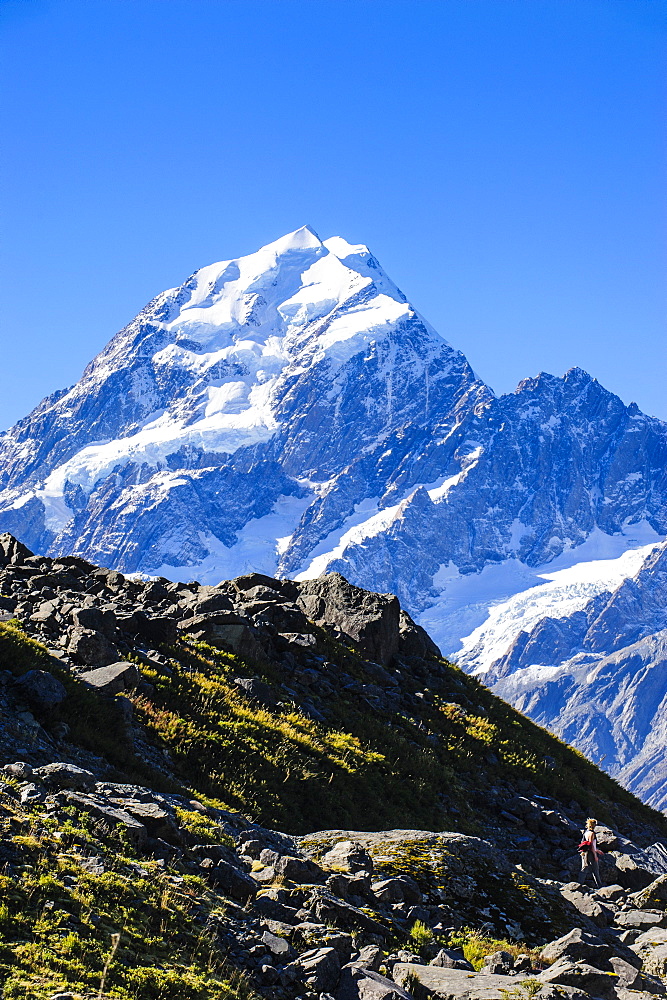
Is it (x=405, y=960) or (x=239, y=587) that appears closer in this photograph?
(x=405, y=960)

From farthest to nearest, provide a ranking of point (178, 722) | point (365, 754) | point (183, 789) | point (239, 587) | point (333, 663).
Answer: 1. point (239, 587)
2. point (333, 663)
3. point (365, 754)
4. point (178, 722)
5. point (183, 789)

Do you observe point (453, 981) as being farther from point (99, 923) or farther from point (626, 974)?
point (99, 923)

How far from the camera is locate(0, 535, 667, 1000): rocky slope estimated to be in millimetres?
10383

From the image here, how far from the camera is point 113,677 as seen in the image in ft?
68.6

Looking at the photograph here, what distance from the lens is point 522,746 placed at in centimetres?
3145

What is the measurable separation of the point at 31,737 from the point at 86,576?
16.8 metres

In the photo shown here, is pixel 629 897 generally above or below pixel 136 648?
below

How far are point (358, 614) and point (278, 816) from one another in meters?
16.3

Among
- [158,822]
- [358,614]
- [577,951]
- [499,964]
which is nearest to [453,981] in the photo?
[499,964]

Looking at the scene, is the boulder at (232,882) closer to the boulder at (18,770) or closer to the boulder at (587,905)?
the boulder at (18,770)

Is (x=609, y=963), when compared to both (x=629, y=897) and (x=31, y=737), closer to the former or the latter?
(x=629, y=897)

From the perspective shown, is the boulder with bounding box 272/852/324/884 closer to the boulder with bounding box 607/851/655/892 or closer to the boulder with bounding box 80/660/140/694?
the boulder with bounding box 80/660/140/694

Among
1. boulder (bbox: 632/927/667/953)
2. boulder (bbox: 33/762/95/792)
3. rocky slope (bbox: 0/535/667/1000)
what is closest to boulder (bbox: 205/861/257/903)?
rocky slope (bbox: 0/535/667/1000)

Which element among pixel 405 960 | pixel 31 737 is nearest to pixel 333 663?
pixel 31 737
